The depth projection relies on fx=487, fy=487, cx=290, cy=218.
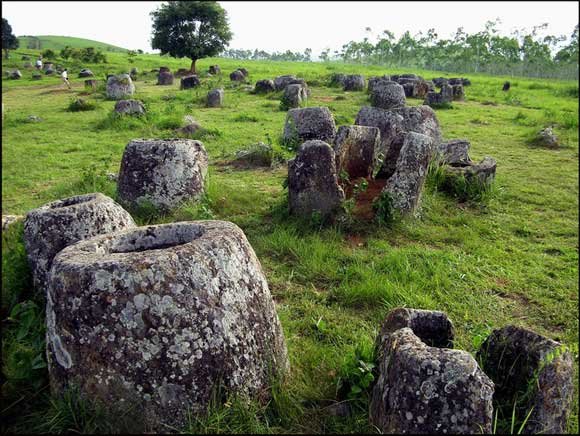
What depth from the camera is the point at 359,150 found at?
8.55 m

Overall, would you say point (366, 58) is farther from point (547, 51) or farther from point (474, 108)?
point (474, 108)

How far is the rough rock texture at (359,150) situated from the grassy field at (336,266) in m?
1.17

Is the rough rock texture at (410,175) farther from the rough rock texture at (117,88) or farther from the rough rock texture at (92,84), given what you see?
the rough rock texture at (92,84)

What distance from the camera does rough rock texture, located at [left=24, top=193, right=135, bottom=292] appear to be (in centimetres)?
460

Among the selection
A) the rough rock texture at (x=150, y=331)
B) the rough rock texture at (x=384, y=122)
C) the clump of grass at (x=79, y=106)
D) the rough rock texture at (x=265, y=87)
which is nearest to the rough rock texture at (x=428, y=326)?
the rough rock texture at (x=150, y=331)

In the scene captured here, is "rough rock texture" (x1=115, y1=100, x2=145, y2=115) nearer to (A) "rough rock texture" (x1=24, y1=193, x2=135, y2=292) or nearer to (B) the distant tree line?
(A) "rough rock texture" (x1=24, y1=193, x2=135, y2=292)

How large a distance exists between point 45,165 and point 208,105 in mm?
10196

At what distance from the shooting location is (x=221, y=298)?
3.03 metres

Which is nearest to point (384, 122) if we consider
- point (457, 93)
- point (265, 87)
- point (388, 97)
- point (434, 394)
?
point (388, 97)

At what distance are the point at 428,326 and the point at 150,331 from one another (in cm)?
190

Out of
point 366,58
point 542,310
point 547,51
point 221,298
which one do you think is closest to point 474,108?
point 542,310

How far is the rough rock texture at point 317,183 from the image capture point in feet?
23.3

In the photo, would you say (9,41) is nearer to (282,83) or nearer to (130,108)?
(282,83)

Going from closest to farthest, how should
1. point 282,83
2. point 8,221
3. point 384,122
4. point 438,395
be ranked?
point 438,395, point 8,221, point 384,122, point 282,83
